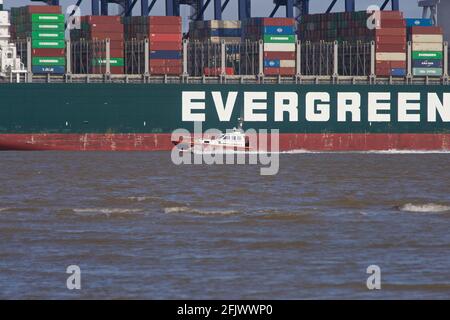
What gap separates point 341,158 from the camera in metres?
66.3

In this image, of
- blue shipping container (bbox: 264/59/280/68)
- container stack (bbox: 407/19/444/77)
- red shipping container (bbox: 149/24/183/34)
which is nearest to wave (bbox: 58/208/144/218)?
red shipping container (bbox: 149/24/183/34)

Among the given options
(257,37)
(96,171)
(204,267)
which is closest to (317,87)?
(257,37)

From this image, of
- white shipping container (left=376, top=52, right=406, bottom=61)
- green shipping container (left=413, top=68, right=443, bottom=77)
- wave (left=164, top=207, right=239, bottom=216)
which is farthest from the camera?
green shipping container (left=413, top=68, right=443, bottom=77)

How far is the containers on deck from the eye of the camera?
72.1 meters

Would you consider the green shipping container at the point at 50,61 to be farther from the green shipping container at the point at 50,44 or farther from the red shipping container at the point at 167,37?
the red shipping container at the point at 167,37

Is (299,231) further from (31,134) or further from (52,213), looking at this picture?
(31,134)

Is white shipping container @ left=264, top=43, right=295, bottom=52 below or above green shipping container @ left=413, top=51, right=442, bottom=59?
above

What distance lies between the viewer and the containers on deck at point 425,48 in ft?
237

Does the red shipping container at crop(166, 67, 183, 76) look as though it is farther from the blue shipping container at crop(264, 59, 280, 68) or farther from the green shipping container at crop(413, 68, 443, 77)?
the green shipping container at crop(413, 68, 443, 77)

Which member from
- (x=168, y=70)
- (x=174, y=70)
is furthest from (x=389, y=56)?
(x=168, y=70)

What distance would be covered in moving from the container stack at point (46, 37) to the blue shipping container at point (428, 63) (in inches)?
781

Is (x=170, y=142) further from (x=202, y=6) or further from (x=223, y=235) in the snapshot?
(x=223, y=235)

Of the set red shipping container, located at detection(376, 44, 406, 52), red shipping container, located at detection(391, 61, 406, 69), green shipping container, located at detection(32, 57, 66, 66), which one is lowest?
red shipping container, located at detection(391, 61, 406, 69)

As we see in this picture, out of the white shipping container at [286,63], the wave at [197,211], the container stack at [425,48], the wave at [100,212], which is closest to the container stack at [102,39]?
the white shipping container at [286,63]
